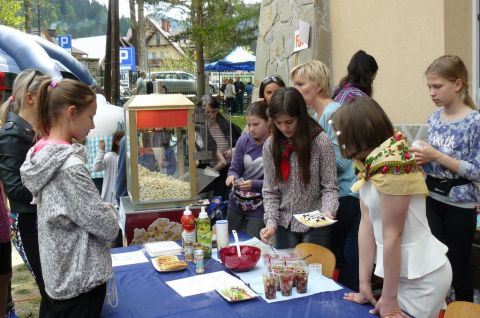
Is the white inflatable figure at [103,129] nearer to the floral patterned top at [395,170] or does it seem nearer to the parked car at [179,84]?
the floral patterned top at [395,170]

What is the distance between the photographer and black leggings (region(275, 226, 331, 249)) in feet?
9.55

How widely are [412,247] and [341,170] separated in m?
1.28

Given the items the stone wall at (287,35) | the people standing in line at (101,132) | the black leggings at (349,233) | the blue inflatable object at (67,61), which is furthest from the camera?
the blue inflatable object at (67,61)

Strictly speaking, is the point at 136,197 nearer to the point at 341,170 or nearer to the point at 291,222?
the point at 291,222

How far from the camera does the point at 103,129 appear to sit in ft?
20.3

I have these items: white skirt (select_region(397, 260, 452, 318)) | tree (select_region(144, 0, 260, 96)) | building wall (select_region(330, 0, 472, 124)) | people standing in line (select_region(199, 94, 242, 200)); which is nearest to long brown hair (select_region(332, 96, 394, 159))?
white skirt (select_region(397, 260, 452, 318))

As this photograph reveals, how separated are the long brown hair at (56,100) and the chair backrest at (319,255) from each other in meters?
1.33

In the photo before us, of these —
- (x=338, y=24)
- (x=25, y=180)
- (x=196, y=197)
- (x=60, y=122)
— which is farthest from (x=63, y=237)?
(x=338, y=24)

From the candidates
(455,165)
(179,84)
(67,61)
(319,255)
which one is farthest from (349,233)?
(179,84)

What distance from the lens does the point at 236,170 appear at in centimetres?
389

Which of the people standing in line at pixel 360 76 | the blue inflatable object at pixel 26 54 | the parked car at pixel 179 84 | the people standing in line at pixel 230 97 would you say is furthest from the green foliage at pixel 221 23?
the people standing in line at pixel 360 76

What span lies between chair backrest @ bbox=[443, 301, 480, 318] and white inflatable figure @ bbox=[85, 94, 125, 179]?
13.9 feet

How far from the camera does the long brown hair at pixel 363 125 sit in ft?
6.38

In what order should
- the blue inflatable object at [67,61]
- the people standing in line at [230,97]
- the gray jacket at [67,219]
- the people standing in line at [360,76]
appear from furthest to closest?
1. the people standing in line at [230,97]
2. the blue inflatable object at [67,61]
3. the people standing in line at [360,76]
4. the gray jacket at [67,219]
